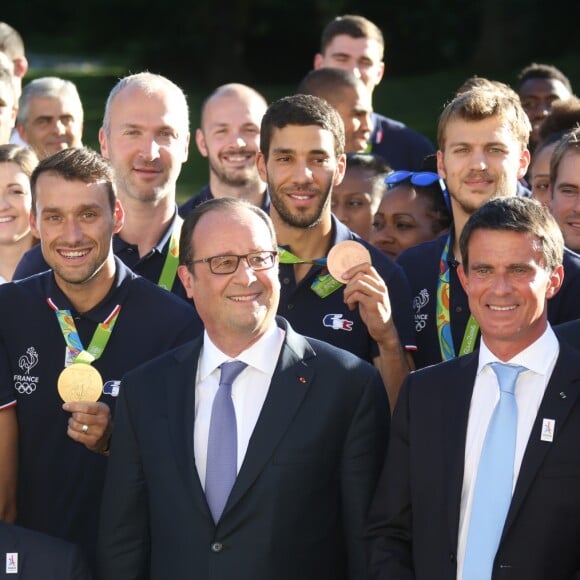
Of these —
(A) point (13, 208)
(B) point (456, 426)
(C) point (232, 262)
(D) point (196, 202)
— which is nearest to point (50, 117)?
(D) point (196, 202)

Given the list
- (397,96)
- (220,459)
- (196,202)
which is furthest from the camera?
(397,96)

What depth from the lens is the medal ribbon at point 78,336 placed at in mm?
5906

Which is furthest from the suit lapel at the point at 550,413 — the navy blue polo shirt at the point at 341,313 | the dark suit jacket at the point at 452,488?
the navy blue polo shirt at the point at 341,313

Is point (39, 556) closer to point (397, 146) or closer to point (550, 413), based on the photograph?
point (550, 413)

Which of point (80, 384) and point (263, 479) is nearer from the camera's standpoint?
point (263, 479)

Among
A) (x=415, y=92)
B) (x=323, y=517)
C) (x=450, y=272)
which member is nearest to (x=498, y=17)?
(x=415, y=92)

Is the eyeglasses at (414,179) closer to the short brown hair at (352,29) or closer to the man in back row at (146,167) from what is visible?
the man in back row at (146,167)

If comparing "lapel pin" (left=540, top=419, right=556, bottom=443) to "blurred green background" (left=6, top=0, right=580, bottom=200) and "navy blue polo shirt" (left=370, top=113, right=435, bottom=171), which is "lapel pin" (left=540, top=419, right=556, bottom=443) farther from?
"blurred green background" (left=6, top=0, right=580, bottom=200)

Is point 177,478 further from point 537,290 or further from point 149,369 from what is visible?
point 537,290

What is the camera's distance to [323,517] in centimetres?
515

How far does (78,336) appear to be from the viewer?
5.96 m

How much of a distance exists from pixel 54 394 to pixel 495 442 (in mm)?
2097

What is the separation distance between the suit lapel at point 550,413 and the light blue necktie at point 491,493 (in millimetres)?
52

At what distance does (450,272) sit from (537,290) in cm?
151
